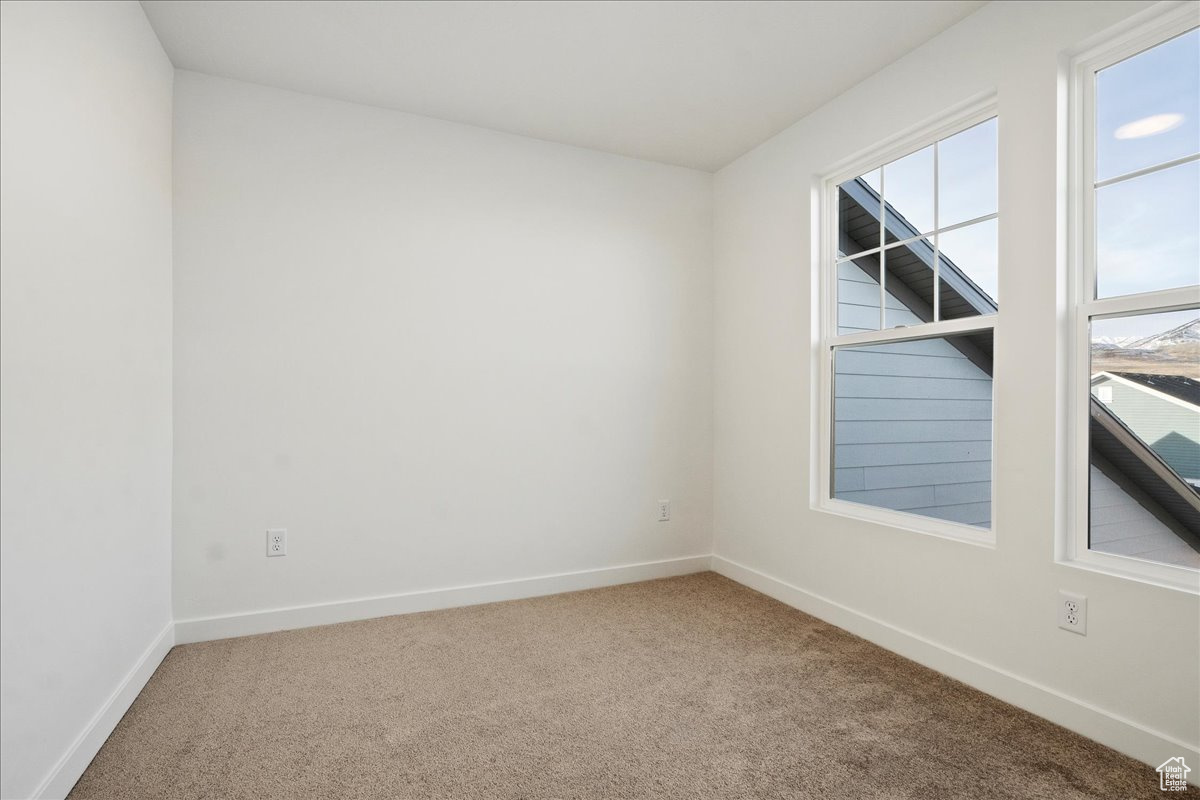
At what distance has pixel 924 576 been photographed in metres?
2.58

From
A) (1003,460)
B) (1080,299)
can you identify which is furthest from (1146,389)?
(1003,460)

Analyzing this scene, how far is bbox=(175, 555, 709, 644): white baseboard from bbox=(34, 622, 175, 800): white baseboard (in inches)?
9.1

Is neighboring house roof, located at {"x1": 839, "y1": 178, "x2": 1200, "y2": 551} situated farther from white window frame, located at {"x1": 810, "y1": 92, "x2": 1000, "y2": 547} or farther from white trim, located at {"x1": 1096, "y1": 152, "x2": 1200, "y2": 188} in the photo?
white trim, located at {"x1": 1096, "y1": 152, "x2": 1200, "y2": 188}

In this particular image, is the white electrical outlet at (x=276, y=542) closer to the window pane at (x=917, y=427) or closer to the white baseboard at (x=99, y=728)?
the white baseboard at (x=99, y=728)

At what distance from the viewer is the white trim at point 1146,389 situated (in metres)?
1.87

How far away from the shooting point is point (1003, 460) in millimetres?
2301

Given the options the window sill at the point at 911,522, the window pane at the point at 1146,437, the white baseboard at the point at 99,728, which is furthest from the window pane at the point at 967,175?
the white baseboard at the point at 99,728

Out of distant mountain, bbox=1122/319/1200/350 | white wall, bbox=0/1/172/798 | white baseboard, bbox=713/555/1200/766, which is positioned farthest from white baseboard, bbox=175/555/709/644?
distant mountain, bbox=1122/319/1200/350

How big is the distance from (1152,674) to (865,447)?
54.0 inches

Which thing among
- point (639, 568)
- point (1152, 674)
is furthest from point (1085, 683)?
point (639, 568)

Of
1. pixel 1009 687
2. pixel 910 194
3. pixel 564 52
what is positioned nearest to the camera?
pixel 1009 687

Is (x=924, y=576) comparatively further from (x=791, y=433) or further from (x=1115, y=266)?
(x=1115, y=266)

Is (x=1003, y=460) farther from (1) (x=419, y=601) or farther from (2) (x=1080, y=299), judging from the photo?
(1) (x=419, y=601)

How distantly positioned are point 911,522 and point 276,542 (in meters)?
2.95
